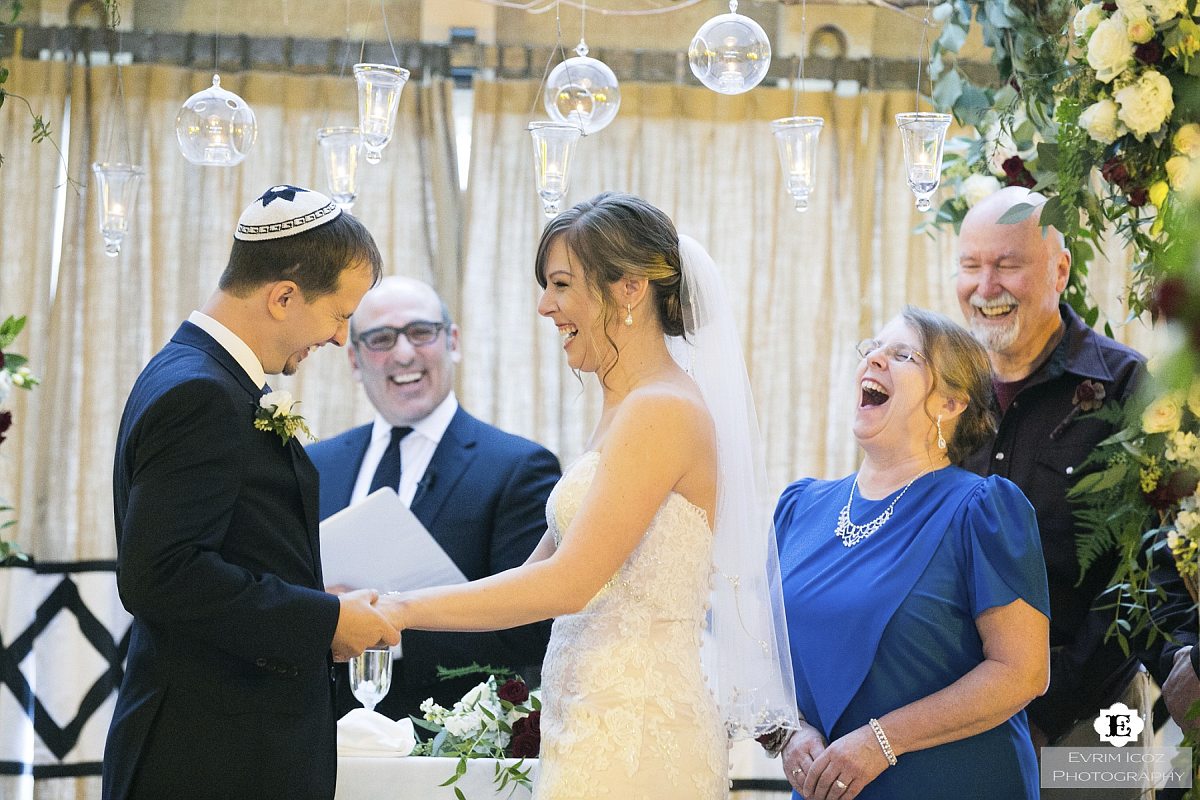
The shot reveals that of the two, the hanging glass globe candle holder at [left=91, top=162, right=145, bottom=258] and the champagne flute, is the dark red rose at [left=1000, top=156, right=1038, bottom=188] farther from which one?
the hanging glass globe candle holder at [left=91, top=162, right=145, bottom=258]

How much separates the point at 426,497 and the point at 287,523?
182 centimetres

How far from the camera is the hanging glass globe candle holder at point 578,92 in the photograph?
3502mm

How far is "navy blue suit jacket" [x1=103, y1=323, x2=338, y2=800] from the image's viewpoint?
2.28 m

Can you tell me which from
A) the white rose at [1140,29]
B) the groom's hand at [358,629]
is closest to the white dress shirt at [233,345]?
the groom's hand at [358,629]

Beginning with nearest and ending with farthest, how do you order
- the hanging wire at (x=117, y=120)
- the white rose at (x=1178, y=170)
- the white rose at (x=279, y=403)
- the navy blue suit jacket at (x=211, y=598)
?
the navy blue suit jacket at (x=211, y=598), the white rose at (x=279, y=403), the white rose at (x=1178, y=170), the hanging wire at (x=117, y=120)

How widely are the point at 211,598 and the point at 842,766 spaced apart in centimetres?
138

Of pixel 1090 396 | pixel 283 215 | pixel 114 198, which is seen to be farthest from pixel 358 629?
pixel 1090 396

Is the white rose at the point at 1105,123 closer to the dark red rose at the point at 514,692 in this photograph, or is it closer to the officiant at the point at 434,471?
the dark red rose at the point at 514,692

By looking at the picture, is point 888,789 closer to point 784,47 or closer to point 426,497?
point 426,497

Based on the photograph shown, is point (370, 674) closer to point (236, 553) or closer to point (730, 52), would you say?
point (236, 553)

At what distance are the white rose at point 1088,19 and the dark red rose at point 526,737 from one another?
2.00m

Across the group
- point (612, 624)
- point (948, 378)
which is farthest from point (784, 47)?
point (612, 624)

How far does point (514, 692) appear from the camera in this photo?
3033 mm

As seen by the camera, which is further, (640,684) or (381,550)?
(381,550)
